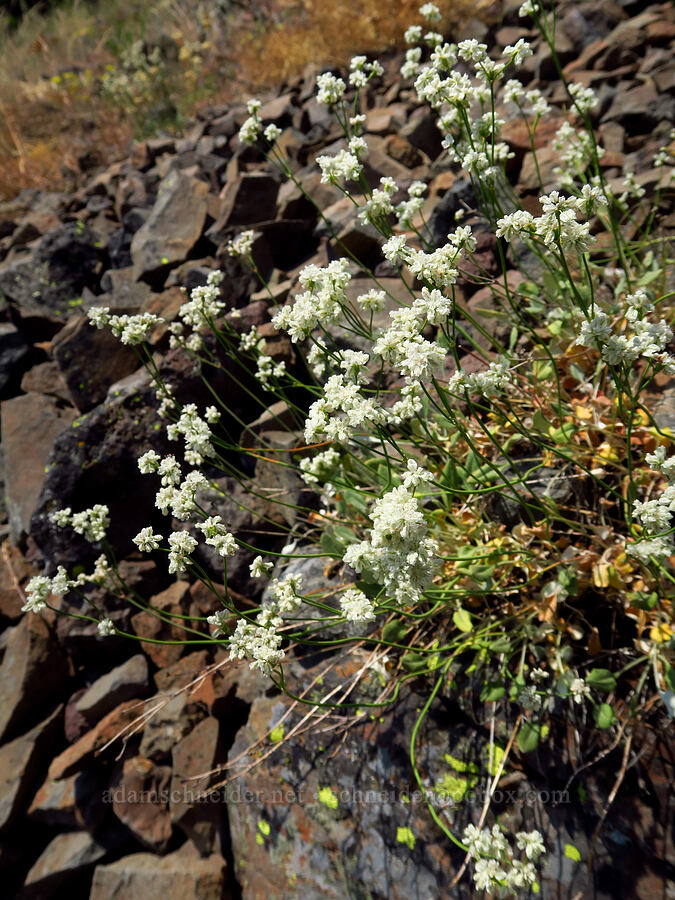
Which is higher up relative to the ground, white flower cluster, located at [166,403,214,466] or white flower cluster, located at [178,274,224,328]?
white flower cluster, located at [178,274,224,328]

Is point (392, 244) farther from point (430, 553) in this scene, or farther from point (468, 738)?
point (468, 738)

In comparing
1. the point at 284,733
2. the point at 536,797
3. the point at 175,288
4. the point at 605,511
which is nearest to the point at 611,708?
the point at 536,797

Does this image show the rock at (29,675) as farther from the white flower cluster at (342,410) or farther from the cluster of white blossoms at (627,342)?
the cluster of white blossoms at (627,342)

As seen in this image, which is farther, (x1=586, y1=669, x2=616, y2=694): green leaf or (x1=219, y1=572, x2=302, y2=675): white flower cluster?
(x1=586, y1=669, x2=616, y2=694): green leaf

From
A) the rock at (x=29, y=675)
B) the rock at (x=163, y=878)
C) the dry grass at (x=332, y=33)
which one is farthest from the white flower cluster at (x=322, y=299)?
the dry grass at (x=332, y=33)

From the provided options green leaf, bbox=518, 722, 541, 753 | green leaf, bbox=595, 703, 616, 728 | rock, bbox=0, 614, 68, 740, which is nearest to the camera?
green leaf, bbox=595, 703, 616, 728

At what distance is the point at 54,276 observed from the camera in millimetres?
5770

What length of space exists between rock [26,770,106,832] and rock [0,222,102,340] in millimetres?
4019

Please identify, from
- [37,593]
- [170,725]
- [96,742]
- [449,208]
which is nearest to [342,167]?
[449,208]

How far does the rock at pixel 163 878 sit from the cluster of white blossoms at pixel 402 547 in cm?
239

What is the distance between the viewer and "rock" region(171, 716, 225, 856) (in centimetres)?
320

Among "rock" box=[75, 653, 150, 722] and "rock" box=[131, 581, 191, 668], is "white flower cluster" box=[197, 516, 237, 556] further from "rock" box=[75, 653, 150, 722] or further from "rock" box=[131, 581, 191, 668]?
"rock" box=[75, 653, 150, 722]

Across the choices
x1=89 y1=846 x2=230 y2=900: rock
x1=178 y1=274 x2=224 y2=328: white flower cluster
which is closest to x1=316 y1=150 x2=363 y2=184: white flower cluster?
x1=178 y1=274 x2=224 y2=328: white flower cluster

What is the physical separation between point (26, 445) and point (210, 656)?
2285mm
